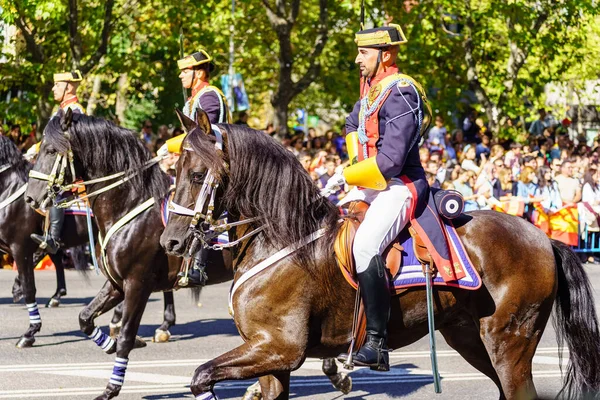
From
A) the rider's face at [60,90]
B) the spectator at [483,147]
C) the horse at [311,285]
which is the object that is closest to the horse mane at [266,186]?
the horse at [311,285]

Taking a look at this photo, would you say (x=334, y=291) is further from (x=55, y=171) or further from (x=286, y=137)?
(x=286, y=137)

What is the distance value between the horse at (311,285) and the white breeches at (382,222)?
0.80 ft

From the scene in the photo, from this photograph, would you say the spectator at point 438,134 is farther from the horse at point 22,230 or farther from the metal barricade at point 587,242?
the horse at point 22,230

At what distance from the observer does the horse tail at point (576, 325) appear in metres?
7.16

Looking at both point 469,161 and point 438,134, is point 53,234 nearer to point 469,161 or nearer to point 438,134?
point 469,161

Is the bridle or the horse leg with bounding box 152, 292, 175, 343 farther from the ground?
the bridle

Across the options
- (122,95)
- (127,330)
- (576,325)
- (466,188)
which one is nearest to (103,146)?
(127,330)

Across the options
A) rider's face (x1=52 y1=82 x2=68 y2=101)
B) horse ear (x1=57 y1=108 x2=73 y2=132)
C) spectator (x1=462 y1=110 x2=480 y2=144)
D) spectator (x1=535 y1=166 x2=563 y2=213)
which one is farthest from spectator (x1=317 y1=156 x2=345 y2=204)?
spectator (x1=462 y1=110 x2=480 y2=144)

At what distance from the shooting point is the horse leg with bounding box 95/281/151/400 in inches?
337

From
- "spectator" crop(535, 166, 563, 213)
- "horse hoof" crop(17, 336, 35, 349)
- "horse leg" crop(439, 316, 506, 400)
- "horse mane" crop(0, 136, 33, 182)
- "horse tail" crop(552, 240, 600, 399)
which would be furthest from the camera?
"spectator" crop(535, 166, 563, 213)

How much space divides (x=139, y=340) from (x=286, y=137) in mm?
14262

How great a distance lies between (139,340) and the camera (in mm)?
11375

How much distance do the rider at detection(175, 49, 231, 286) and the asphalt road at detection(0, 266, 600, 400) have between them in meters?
1.00

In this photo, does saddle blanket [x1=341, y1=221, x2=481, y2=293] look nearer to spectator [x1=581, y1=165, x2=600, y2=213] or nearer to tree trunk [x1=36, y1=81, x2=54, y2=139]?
spectator [x1=581, y1=165, x2=600, y2=213]
